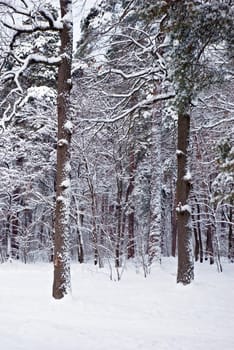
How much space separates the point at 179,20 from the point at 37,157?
14902mm

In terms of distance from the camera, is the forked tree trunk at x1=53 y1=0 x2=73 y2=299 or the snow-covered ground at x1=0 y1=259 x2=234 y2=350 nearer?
the snow-covered ground at x1=0 y1=259 x2=234 y2=350

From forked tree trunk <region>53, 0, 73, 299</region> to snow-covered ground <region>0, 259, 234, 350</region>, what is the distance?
0.50 metres

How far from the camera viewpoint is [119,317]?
642 centimetres

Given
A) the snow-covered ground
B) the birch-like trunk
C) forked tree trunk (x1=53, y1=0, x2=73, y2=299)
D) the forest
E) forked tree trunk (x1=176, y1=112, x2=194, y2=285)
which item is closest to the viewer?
the snow-covered ground

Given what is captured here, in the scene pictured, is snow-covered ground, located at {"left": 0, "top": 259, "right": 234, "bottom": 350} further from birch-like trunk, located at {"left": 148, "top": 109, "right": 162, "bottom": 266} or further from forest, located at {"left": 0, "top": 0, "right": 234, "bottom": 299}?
birch-like trunk, located at {"left": 148, "top": 109, "right": 162, "bottom": 266}

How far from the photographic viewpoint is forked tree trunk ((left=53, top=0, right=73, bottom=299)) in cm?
763

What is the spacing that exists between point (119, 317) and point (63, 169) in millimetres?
2957

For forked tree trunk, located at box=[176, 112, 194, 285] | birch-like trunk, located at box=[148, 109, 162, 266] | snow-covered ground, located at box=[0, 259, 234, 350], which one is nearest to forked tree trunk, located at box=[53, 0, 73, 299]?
snow-covered ground, located at box=[0, 259, 234, 350]

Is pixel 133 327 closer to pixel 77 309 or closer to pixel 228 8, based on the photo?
pixel 77 309

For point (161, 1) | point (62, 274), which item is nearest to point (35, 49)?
point (62, 274)

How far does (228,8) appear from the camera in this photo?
441 centimetres

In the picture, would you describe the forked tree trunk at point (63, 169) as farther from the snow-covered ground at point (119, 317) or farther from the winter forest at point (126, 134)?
the snow-covered ground at point (119, 317)

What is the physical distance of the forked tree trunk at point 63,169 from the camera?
7629 millimetres

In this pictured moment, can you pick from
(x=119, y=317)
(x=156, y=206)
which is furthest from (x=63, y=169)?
(x=156, y=206)
